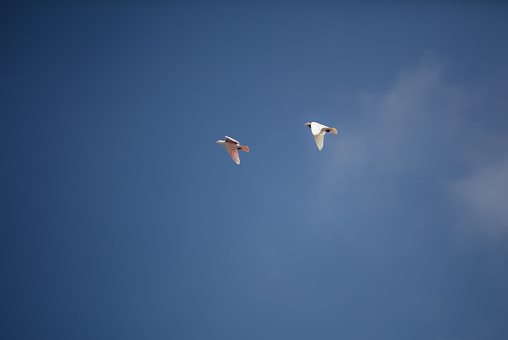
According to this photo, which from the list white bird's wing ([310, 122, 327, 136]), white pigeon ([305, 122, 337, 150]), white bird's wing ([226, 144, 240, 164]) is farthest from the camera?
white bird's wing ([226, 144, 240, 164])

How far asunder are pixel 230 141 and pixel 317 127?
23.4 feet

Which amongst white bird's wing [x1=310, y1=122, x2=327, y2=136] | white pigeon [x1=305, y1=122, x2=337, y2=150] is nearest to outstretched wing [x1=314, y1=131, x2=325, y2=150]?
white pigeon [x1=305, y1=122, x2=337, y2=150]

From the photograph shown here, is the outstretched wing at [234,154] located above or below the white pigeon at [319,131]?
below

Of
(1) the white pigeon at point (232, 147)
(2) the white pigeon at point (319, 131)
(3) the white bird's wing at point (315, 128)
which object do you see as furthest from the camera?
(1) the white pigeon at point (232, 147)

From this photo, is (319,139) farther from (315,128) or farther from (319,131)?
(315,128)

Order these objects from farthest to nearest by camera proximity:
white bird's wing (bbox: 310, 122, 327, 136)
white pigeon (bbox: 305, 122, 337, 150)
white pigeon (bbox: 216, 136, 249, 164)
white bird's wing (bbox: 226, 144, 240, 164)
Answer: white bird's wing (bbox: 226, 144, 240, 164), white pigeon (bbox: 216, 136, 249, 164), white pigeon (bbox: 305, 122, 337, 150), white bird's wing (bbox: 310, 122, 327, 136)

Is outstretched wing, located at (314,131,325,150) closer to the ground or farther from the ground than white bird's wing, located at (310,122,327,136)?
closer to the ground

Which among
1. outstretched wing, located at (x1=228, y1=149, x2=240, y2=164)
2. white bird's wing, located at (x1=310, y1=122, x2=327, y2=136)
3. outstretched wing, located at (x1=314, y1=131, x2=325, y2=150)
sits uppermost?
white bird's wing, located at (x1=310, y1=122, x2=327, y2=136)

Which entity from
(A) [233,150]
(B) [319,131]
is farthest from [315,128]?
(A) [233,150]

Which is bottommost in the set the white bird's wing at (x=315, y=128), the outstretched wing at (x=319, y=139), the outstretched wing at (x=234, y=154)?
the outstretched wing at (x=234, y=154)

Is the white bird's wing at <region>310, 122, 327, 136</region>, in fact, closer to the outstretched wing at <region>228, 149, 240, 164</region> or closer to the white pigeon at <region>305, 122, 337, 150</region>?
the white pigeon at <region>305, 122, 337, 150</region>

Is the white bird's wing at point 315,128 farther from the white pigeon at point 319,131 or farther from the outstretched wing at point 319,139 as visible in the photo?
the outstretched wing at point 319,139

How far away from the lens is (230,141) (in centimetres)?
2756

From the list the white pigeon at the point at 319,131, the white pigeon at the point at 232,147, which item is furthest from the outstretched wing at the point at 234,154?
the white pigeon at the point at 319,131
